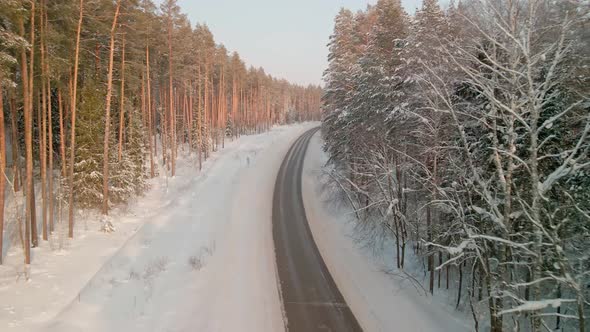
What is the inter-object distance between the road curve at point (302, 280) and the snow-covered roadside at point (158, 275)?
594 mm

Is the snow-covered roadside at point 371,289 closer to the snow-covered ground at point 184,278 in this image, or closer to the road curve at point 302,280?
the snow-covered ground at point 184,278

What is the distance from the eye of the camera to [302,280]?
645 inches

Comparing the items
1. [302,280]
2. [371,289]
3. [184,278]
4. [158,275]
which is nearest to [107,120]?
[158,275]

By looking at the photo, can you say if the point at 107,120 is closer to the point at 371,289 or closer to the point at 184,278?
the point at 184,278

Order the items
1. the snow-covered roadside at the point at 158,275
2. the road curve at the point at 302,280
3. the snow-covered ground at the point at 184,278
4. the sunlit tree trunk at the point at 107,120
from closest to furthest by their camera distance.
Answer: the snow-covered roadside at the point at 158,275
the snow-covered ground at the point at 184,278
the road curve at the point at 302,280
the sunlit tree trunk at the point at 107,120

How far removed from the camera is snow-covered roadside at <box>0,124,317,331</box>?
12.4 m

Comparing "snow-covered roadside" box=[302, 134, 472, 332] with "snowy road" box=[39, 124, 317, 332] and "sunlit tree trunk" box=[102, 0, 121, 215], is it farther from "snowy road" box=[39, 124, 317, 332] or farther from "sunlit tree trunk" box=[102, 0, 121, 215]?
"sunlit tree trunk" box=[102, 0, 121, 215]

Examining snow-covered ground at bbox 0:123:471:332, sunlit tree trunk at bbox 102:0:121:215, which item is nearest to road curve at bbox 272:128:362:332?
snow-covered ground at bbox 0:123:471:332

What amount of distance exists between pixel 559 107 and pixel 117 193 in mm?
23611

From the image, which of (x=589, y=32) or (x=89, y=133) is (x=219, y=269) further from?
(x=589, y=32)

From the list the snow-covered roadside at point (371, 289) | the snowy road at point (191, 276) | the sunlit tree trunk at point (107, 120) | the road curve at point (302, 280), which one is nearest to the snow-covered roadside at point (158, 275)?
the snowy road at point (191, 276)

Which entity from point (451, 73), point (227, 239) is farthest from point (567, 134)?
point (227, 239)

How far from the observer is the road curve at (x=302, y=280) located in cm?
1310

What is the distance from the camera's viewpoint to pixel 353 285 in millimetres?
16312
